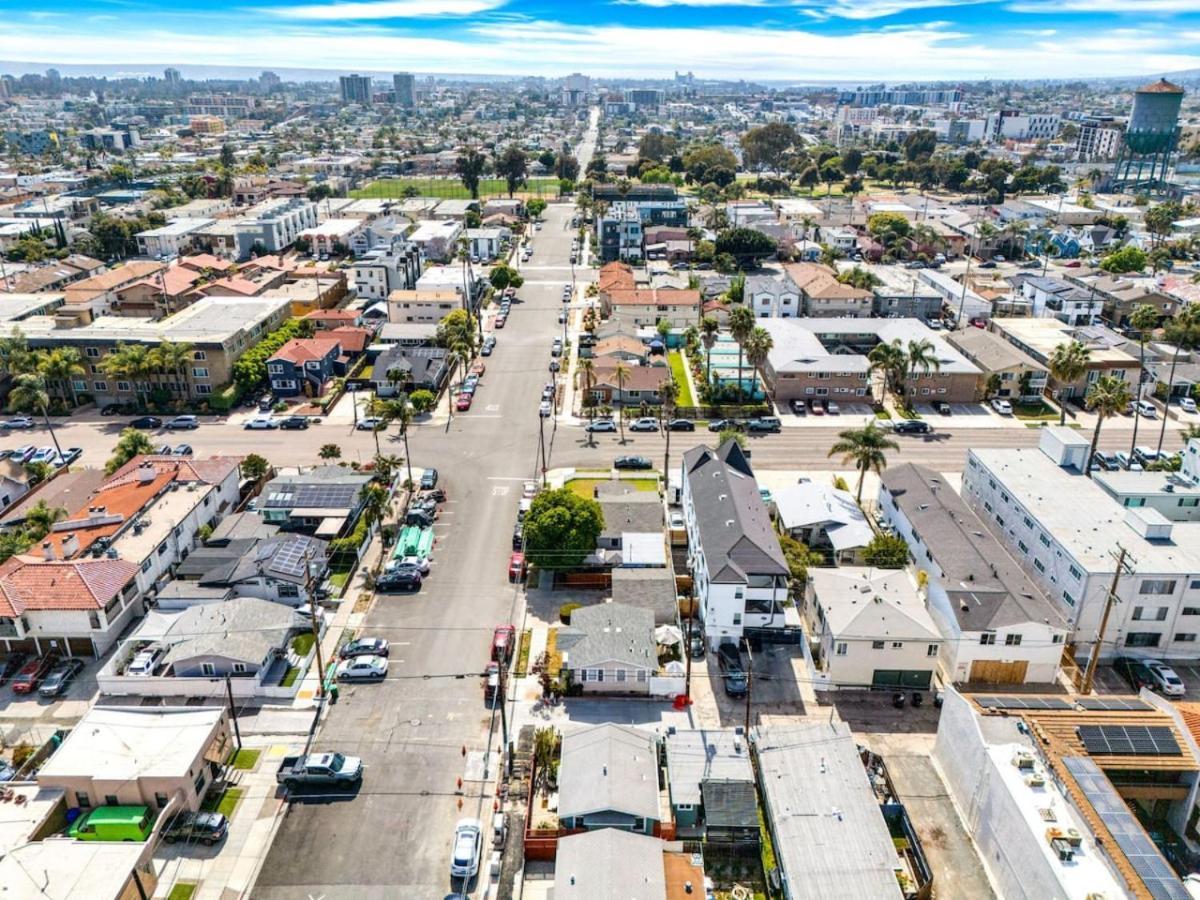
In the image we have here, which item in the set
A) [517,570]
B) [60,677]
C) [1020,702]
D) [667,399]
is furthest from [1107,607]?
[60,677]

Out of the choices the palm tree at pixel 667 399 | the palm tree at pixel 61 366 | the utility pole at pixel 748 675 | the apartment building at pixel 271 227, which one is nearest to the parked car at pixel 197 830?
the utility pole at pixel 748 675

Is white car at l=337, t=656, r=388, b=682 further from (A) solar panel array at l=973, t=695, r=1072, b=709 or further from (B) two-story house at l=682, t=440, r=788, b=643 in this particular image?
(A) solar panel array at l=973, t=695, r=1072, b=709

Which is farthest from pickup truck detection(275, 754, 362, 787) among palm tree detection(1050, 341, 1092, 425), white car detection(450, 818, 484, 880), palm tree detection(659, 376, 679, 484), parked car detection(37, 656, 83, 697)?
palm tree detection(1050, 341, 1092, 425)

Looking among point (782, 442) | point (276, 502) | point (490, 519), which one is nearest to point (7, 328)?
point (276, 502)

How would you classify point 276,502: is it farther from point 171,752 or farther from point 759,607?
point 759,607

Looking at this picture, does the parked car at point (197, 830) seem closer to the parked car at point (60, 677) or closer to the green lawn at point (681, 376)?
the parked car at point (60, 677)
